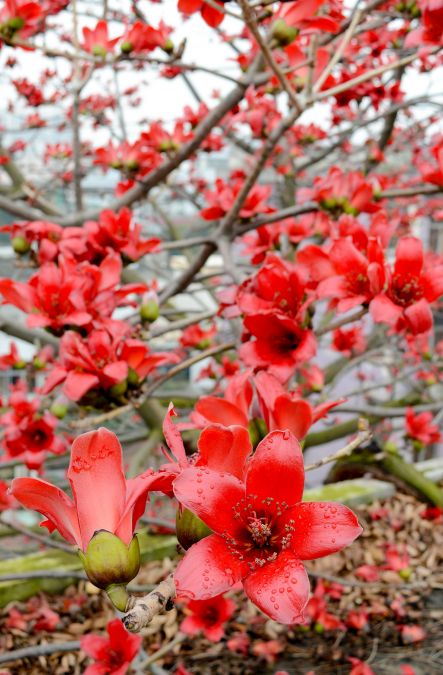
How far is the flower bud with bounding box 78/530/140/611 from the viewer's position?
589 millimetres

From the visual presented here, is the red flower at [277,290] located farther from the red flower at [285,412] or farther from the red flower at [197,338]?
the red flower at [197,338]

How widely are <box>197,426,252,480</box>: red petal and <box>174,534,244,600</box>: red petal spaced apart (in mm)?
72

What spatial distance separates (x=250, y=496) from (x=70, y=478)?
180mm

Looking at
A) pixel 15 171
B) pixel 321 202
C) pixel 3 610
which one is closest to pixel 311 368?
pixel 321 202

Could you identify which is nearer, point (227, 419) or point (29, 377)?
point (227, 419)

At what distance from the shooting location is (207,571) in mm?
578

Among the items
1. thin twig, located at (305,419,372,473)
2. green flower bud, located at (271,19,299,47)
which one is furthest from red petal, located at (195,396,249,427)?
green flower bud, located at (271,19,299,47)

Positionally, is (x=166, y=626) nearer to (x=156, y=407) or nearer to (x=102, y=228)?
(x=156, y=407)

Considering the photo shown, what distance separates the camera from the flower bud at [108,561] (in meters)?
0.59

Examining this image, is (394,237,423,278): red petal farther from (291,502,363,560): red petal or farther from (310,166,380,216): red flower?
(291,502,363,560): red petal

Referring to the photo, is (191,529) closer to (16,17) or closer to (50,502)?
(50,502)

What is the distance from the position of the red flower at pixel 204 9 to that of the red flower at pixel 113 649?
49.4 inches

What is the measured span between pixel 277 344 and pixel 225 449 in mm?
542

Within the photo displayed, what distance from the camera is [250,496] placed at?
63 centimetres
